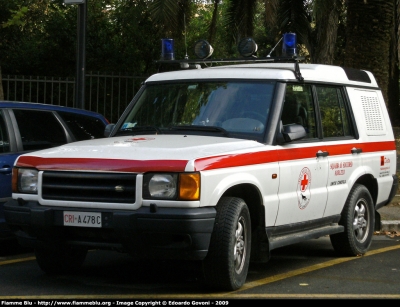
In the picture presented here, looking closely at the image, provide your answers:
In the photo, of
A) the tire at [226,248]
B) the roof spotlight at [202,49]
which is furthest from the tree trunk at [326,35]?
the tire at [226,248]

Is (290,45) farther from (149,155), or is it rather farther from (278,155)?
(149,155)

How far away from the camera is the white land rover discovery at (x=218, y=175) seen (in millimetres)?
→ 6363

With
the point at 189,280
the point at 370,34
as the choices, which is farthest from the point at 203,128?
the point at 370,34

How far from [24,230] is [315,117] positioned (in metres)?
3.13

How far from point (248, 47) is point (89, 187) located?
2.79 meters

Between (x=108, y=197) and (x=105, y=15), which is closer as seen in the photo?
(x=108, y=197)

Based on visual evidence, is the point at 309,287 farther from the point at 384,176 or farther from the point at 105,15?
the point at 105,15

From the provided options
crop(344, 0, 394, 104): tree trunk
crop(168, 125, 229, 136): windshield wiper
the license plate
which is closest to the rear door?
crop(168, 125, 229, 136): windshield wiper

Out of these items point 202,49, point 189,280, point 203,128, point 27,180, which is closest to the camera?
point 27,180

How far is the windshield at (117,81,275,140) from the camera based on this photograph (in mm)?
7523

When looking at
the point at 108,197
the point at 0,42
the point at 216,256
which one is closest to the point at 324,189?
the point at 216,256

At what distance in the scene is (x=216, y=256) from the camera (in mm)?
6508

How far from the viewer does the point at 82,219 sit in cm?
655

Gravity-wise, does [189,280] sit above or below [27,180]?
below
